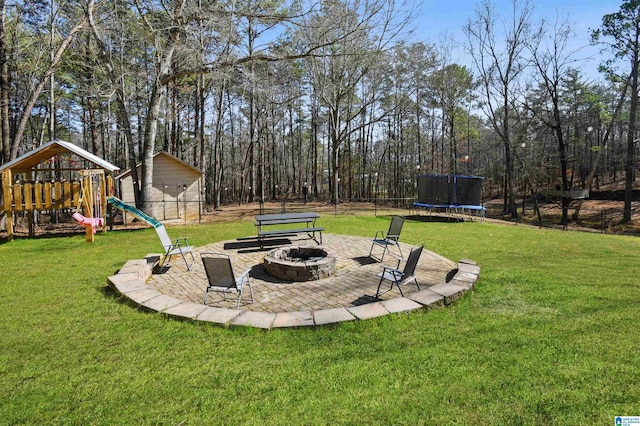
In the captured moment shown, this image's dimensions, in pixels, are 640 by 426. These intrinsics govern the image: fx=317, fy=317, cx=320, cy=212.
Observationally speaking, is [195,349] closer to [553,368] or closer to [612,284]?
[553,368]

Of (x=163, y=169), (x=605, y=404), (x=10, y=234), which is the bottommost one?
(x=605, y=404)

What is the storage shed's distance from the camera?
50.0ft

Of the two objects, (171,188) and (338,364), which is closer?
(338,364)

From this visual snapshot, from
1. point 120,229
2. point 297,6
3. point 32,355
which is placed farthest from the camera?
point 297,6

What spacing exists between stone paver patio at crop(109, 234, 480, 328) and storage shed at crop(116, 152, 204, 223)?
9.09 meters

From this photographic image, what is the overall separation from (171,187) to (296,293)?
510 inches

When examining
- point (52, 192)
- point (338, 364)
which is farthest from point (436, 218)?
point (52, 192)

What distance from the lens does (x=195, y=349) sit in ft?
10.5

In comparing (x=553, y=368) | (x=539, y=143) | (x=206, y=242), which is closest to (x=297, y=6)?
(x=206, y=242)

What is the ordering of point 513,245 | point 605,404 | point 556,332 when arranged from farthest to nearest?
point 513,245
point 556,332
point 605,404

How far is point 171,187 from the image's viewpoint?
15.7 metres

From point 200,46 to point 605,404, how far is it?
44.6 ft

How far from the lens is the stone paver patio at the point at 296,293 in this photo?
12.6 feet

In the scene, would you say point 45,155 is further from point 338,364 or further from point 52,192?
point 338,364
